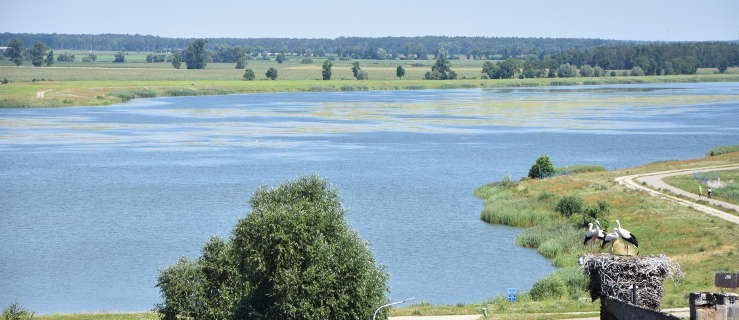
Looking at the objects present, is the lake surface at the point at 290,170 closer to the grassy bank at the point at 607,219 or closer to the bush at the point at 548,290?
the grassy bank at the point at 607,219

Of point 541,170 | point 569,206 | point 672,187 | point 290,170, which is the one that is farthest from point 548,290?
point 290,170

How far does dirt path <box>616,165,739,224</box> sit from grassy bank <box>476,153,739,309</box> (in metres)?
0.91

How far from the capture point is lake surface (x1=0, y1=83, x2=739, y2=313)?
47062 mm

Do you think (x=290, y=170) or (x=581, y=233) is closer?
(x=581, y=233)

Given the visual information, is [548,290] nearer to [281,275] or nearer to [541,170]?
[281,275]

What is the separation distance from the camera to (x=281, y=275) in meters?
30.3

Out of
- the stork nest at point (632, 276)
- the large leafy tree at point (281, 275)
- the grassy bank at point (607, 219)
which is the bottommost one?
the grassy bank at point (607, 219)

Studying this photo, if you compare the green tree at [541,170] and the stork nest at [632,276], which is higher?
the stork nest at [632,276]

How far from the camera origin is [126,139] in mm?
105938

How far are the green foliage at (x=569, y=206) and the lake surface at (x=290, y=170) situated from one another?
10.6ft

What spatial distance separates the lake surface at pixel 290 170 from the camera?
47.1 m

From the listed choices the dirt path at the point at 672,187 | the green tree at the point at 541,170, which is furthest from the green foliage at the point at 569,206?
the green tree at the point at 541,170

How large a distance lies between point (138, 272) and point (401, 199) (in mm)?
23560

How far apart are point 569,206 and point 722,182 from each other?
12054mm
